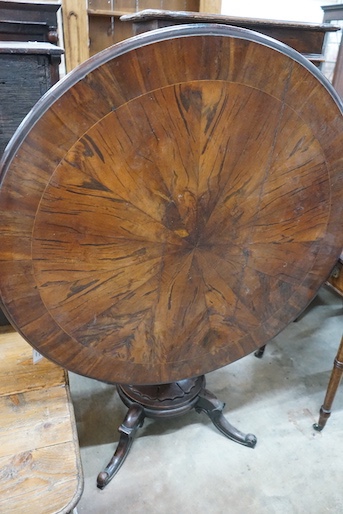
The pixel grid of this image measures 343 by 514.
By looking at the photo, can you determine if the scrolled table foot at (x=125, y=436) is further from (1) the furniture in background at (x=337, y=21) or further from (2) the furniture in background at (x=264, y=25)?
(1) the furniture in background at (x=337, y=21)

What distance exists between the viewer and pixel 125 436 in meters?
1.36

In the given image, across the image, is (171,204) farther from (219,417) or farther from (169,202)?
(219,417)

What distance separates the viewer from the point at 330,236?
112 cm

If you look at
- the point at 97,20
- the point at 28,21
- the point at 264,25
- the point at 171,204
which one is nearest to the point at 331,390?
the point at 171,204

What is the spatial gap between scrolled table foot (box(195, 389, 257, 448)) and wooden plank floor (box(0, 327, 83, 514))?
1.52 feet

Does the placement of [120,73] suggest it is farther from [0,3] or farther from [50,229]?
[0,3]

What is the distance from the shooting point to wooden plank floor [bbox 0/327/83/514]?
3.17 feet

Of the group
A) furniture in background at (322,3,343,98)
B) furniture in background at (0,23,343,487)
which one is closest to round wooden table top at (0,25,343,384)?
furniture in background at (0,23,343,487)

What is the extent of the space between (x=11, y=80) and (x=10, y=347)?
805 mm

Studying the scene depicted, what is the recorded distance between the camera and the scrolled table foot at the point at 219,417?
1.44 metres

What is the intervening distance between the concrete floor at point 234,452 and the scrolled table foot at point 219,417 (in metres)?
0.03

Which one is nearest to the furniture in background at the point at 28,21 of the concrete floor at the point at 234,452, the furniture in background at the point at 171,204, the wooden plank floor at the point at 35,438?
the furniture in background at the point at 171,204

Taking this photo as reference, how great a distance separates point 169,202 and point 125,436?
0.83 metres

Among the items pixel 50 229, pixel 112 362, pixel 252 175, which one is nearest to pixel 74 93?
pixel 50 229
